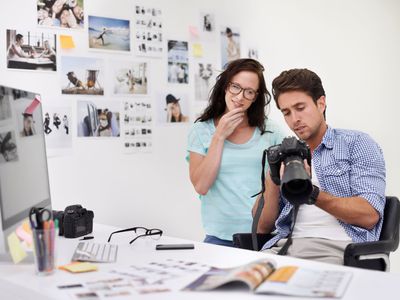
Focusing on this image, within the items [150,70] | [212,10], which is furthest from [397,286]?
[212,10]

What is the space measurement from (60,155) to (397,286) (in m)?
1.68

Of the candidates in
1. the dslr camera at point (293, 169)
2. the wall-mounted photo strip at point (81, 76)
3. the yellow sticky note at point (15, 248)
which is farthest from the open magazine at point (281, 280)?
the wall-mounted photo strip at point (81, 76)

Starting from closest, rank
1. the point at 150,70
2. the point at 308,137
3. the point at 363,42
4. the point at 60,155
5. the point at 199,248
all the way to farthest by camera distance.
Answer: the point at 199,248, the point at 308,137, the point at 60,155, the point at 150,70, the point at 363,42

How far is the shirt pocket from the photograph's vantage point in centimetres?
188

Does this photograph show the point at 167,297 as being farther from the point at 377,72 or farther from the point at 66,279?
the point at 377,72

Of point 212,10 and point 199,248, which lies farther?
point 212,10

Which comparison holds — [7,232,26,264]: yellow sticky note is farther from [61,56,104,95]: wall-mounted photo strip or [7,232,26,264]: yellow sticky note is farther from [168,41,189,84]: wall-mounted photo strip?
[168,41,189,84]: wall-mounted photo strip

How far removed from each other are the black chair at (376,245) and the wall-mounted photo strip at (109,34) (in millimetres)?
1189

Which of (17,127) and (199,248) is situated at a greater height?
(17,127)

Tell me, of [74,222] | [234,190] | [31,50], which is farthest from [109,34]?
[74,222]

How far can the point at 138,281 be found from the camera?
115 centimetres

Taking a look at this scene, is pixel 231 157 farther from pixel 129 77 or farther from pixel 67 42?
pixel 67 42

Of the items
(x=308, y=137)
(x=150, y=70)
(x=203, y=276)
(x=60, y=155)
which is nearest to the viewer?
(x=203, y=276)

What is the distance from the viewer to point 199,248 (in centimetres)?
154
